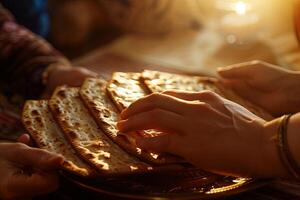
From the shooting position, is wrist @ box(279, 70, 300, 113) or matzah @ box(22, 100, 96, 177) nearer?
matzah @ box(22, 100, 96, 177)

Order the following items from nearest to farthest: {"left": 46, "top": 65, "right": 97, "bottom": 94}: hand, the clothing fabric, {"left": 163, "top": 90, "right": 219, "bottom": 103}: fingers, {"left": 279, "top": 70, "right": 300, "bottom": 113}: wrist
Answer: {"left": 163, "top": 90, "right": 219, "bottom": 103}: fingers, {"left": 279, "top": 70, "right": 300, "bottom": 113}: wrist, {"left": 46, "top": 65, "right": 97, "bottom": 94}: hand, the clothing fabric

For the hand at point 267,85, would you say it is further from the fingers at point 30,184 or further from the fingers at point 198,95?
the fingers at point 30,184

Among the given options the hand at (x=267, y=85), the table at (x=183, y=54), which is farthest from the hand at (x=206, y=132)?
the table at (x=183, y=54)

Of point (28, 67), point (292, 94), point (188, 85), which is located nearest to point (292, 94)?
point (292, 94)

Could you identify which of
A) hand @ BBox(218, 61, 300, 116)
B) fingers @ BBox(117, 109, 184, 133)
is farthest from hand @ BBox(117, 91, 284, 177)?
hand @ BBox(218, 61, 300, 116)

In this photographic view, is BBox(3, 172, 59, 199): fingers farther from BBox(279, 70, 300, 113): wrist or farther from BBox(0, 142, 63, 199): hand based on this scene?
BBox(279, 70, 300, 113): wrist

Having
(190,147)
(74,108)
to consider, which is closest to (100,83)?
(74,108)
